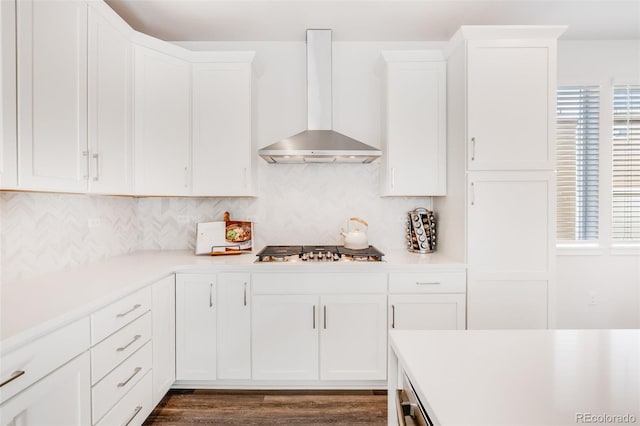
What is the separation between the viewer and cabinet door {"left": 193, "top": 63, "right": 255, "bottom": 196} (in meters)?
2.44

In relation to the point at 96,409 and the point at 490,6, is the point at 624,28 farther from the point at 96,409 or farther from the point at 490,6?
the point at 96,409

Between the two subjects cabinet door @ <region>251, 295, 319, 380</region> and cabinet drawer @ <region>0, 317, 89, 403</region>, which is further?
cabinet door @ <region>251, 295, 319, 380</region>

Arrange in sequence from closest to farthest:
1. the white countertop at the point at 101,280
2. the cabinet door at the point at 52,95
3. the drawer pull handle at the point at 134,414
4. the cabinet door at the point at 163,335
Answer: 1. the white countertop at the point at 101,280
2. the cabinet door at the point at 52,95
3. the drawer pull handle at the point at 134,414
4. the cabinet door at the point at 163,335

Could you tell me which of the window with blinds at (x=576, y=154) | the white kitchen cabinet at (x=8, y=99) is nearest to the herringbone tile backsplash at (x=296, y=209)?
the window with blinds at (x=576, y=154)

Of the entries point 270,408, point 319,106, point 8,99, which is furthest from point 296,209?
point 8,99

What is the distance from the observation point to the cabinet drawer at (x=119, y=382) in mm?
1378

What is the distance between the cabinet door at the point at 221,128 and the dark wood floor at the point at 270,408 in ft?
4.71

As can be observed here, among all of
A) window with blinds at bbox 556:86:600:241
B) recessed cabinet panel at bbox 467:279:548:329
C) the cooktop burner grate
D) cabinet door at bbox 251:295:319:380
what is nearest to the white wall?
window with blinds at bbox 556:86:600:241

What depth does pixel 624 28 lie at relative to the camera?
8.47 feet

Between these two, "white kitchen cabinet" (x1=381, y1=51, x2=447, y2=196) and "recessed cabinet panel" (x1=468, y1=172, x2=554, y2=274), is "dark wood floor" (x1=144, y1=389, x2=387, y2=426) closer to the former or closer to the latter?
"recessed cabinet panel" (x1=468, y1=172, x2=554, y2=274)

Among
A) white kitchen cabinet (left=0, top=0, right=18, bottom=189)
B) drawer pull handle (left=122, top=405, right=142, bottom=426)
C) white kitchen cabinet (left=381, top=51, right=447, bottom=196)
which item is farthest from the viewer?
white kitchen cabinet (left=381, top=51, right=447, bottom=196)

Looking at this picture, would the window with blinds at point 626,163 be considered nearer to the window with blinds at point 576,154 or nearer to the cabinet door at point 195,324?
the window with blinds at point 576,154

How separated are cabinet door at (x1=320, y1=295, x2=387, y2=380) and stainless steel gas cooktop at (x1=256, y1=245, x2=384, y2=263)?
0.84ft

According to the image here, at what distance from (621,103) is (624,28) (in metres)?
0.59
